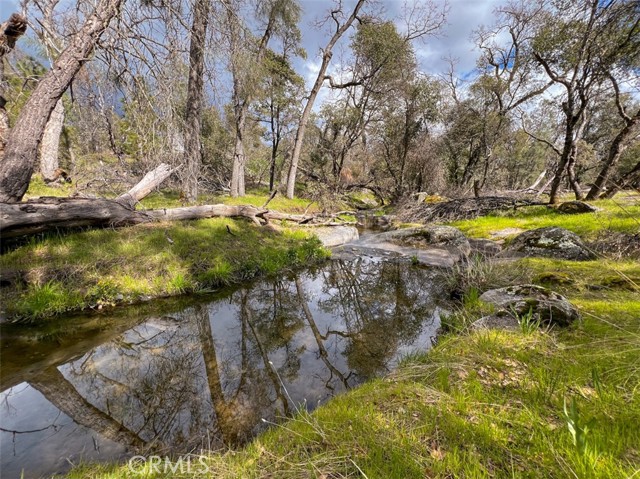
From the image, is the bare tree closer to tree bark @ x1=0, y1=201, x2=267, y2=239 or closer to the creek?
the creek

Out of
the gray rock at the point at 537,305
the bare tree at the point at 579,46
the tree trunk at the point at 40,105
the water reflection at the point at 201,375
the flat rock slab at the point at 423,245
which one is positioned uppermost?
the bare tree at the point at 579,46

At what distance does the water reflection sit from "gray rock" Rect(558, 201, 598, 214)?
23.6 feet

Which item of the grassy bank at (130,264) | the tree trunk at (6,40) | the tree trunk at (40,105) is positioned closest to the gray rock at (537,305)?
the grassy bank at (130,264)

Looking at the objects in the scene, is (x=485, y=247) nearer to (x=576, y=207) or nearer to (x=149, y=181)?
(x=576, y=207)

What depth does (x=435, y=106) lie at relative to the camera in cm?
1933

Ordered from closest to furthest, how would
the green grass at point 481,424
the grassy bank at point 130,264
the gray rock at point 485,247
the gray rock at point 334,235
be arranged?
the green grass at point 481,424 < the grassy bank at point 130,264 < the gray rock at point 485,247 < the gray rock at point 334,235

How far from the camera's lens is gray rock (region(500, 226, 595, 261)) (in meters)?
5.48

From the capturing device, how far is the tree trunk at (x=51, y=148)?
1020 cm

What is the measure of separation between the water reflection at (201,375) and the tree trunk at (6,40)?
453 centimetres

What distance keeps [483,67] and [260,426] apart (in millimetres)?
21661

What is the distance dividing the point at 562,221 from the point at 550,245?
273 cm

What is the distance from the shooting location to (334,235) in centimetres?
957

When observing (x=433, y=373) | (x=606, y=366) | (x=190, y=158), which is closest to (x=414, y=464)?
(x=433, y=373)

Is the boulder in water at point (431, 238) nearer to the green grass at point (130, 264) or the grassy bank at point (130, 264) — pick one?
the grassy bank at point (130, 264)
